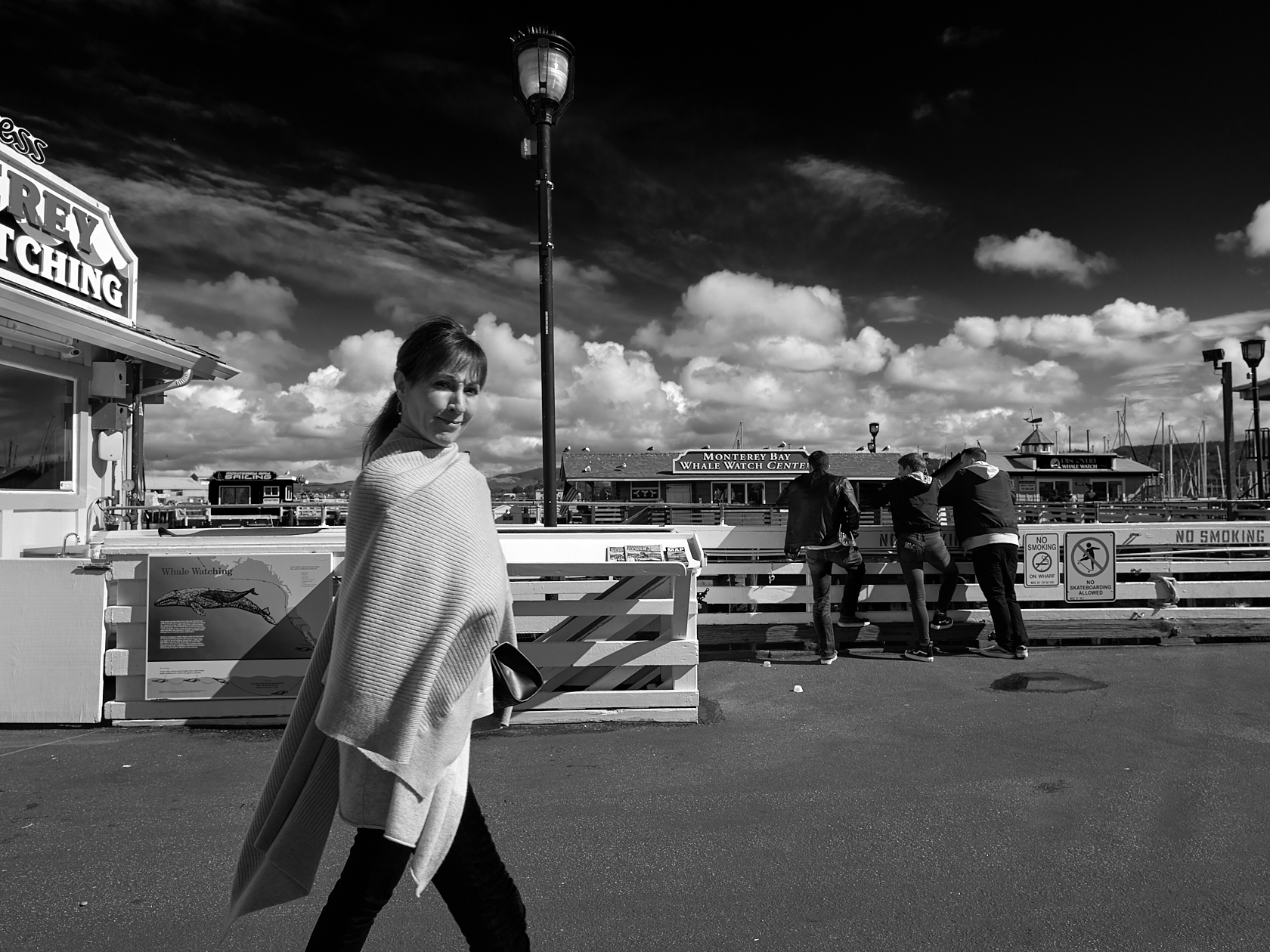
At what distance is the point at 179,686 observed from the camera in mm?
5469

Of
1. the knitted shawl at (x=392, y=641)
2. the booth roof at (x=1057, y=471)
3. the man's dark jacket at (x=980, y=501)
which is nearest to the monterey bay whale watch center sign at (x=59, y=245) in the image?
the knitted shawl at (x=392, y=641)

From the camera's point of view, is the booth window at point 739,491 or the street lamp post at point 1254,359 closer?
the street lamp post at point 1254,359

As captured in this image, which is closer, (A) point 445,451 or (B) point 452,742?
(B) point 452,742

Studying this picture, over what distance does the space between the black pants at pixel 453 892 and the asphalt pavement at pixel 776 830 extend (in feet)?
2.82

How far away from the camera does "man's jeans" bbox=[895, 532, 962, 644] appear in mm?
7277

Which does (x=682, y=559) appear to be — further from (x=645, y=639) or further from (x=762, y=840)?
(x=762, y=840)

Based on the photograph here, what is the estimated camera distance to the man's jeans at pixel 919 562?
7.28m

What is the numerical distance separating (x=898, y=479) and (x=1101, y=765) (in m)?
3.48

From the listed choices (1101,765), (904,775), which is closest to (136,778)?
(904,775)

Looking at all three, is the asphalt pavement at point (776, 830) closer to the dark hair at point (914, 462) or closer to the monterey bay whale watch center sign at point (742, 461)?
the dark hair at point (914, 462)

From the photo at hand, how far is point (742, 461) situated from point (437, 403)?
41839 millimetres

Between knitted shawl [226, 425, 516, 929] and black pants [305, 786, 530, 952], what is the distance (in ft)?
0.41

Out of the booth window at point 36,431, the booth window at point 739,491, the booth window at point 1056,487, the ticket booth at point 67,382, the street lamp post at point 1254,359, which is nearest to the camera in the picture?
the ticket booth at point 67,382

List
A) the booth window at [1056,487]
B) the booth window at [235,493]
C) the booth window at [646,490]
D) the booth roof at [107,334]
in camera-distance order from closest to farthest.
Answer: the booth roof at [107,334] → the booth window at [235,493] → the booth window at [646,490] → the booth window at [1056,487]
